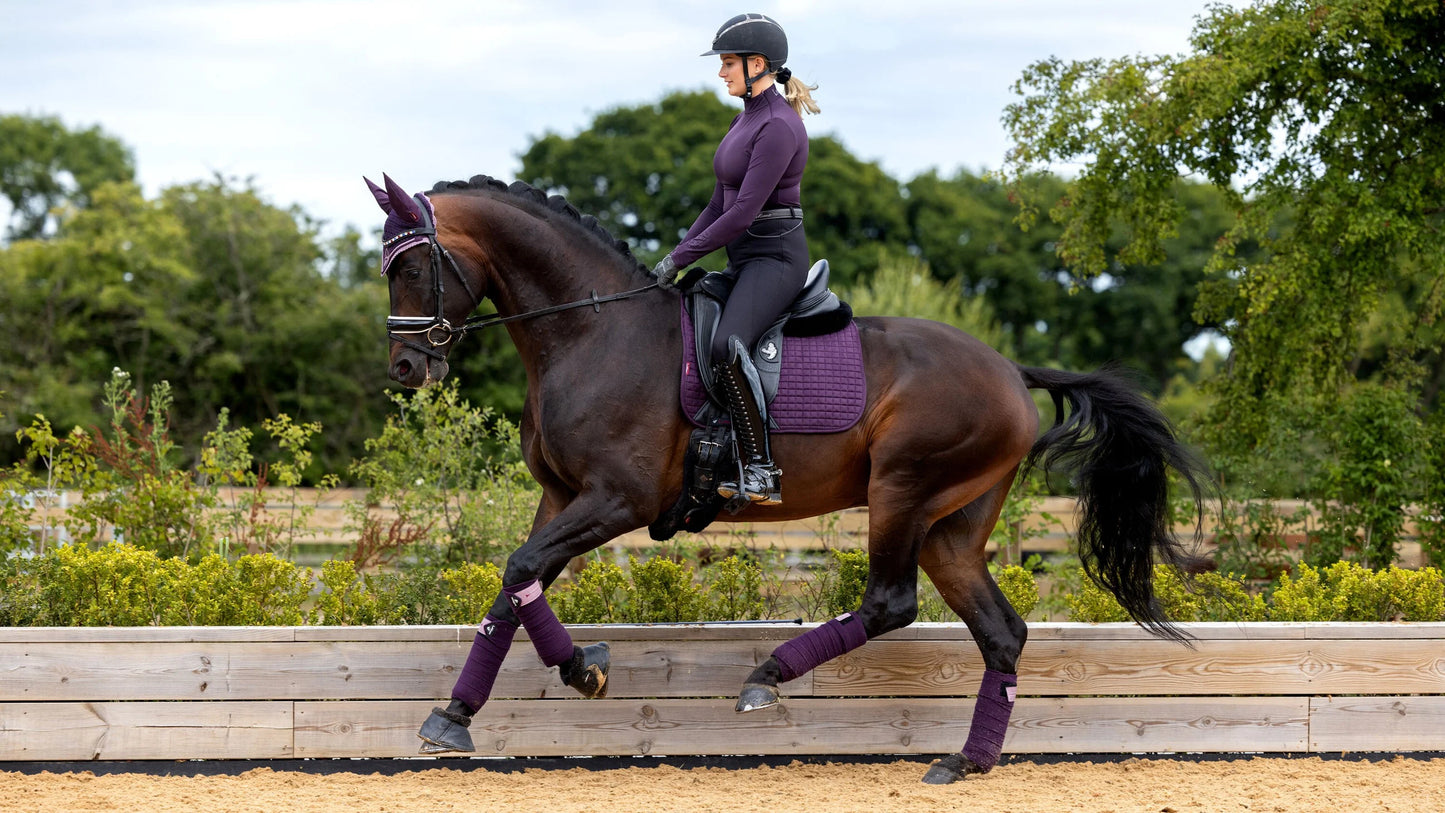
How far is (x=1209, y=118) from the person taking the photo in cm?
802

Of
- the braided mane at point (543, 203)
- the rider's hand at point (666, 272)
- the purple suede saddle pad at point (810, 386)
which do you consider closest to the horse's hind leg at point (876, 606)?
the purple suede saddle pad at point (810, 386)

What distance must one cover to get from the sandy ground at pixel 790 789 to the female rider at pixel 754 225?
112 cm

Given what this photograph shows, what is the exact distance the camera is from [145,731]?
4.82 metres

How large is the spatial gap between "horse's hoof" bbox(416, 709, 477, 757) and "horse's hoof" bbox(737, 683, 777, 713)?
1.02 metres

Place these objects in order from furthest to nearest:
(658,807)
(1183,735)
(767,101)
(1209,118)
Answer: (1209,118) → (1183,735) → (767,101) → (658,807)

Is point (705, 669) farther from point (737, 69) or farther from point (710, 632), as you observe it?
point (737, 69)

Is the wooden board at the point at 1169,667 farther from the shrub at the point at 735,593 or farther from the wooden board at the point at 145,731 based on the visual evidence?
the wooden board at the point at 145,731

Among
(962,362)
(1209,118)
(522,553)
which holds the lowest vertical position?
(522,553)

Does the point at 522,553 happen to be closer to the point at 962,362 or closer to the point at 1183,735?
the point at 962,362

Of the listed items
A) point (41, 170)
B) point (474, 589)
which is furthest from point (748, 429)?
point (41, 170)

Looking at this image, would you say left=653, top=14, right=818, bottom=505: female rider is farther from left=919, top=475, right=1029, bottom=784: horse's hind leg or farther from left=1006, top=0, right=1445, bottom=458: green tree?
left=1006, top=0, right=1445, bottom=458: green tree

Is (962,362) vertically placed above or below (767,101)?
below

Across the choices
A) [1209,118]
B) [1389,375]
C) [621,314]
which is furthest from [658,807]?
[1389,375]

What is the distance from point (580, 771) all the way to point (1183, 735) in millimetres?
2525
